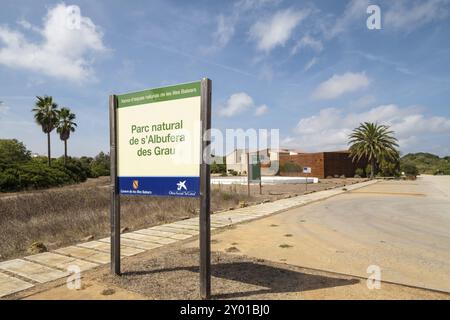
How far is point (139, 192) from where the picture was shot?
508 centimetres

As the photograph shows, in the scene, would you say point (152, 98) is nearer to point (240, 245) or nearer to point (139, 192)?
point (139, 192)

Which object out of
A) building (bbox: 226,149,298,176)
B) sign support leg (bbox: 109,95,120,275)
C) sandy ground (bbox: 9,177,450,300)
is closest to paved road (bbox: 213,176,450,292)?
sandy ground (bbox: 9,177,450,300)

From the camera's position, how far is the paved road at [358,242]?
5402 millimetres

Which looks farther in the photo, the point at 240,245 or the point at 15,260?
the point at 240,245

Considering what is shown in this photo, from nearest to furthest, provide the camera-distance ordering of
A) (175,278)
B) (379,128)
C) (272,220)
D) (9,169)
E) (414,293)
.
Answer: (414,293) < (175,278) < (272,220) < (9,169) < (379,128)

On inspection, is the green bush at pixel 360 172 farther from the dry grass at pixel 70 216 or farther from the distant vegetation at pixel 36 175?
the distant vegetation at pixel 36 175

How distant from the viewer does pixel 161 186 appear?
4.80 m

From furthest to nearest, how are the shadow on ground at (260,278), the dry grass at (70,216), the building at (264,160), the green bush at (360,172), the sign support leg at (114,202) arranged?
the building at (264,160)
the green bush at (360,172)
the dry grass at (70,216)
the sign support leg at (114,202)
the shadow on ground at (260,278)

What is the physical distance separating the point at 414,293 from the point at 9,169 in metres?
39.2

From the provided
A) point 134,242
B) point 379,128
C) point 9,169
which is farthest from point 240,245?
point 379,128

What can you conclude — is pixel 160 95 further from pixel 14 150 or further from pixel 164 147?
pixel 14 150

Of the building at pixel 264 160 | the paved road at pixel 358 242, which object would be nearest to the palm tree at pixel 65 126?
the building at pixel 264 160

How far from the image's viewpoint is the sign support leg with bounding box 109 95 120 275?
511 cm

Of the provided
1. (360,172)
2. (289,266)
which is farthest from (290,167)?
(289,266)
